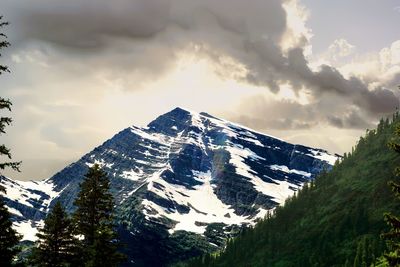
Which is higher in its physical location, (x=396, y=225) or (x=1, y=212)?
(x=396, y=225)

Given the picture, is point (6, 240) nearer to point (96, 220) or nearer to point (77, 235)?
point (77, 235)

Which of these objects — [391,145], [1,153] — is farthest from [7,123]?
[391,145]

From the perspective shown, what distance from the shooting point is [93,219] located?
4178cm

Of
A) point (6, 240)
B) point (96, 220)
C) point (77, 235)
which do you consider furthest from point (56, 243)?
point (6, 240)

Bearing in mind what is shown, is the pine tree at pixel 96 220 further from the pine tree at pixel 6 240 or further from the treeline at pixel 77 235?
the pine tree at pixel 6 240

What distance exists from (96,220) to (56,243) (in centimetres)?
340

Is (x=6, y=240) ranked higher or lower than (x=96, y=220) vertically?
lower

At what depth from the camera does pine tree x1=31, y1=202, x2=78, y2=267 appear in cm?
3959

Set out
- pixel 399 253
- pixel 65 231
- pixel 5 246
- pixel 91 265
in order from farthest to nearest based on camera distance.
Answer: pixel 65 231
pixel 91 265
pixel 5 246
pixel 399 253

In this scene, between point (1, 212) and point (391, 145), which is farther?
point (1, 212)

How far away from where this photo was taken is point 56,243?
40031 mm

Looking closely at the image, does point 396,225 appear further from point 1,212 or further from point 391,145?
point 1,212

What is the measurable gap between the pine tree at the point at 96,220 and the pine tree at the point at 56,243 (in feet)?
3.19

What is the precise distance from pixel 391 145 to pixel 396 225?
162 inches
